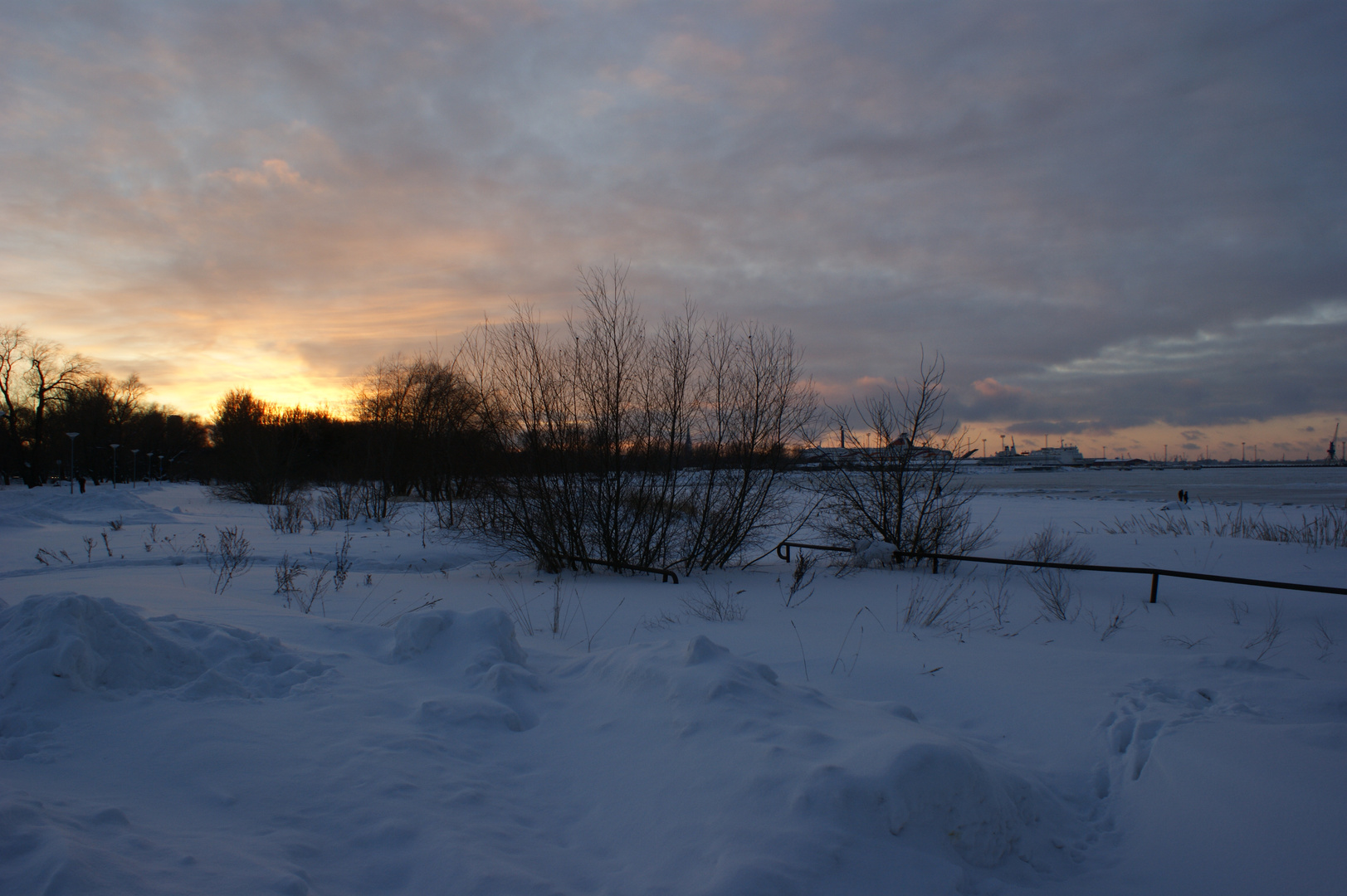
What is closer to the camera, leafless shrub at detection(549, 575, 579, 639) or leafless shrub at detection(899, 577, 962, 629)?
leafless shrub at detection(549, 575, 579, 639)

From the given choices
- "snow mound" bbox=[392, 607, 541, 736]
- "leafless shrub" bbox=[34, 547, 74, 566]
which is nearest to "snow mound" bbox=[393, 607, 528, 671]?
"snow mound" bbox=[392, 607, 541, 736]

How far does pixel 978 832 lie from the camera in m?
3.03

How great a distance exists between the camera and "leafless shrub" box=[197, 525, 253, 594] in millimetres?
9475

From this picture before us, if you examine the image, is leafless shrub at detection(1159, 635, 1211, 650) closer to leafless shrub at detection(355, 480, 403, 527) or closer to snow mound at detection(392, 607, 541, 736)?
snow mound at detection(392, 607, 541, 736)

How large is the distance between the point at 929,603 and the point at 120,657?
8480 mm

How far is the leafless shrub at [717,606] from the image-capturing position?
817cm

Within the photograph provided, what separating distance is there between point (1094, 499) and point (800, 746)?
45720mm

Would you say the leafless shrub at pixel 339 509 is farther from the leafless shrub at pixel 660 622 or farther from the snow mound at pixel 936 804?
the snow mound at pixel 936 804

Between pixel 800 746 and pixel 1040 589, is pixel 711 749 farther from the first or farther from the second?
pixel 1040 589

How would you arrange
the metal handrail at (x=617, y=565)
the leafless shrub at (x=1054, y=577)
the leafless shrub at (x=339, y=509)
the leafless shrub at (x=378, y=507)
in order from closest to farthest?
1. the leafless shrub at (x=1054, y=577)
2. the metal handrail at (x=617, y=565)
3. the leafless shrub at (x=378, y=507)
4. the leafless shrub at (x=339, y=509)

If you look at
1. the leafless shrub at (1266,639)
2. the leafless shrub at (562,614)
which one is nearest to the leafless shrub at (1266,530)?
the leafless shrub at (1266,639)

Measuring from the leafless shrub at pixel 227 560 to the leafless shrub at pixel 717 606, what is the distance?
231 inches

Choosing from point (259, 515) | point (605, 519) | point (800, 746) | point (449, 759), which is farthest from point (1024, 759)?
point (259, 515)

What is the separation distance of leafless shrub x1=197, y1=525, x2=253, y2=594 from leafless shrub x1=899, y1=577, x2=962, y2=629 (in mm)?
8406
